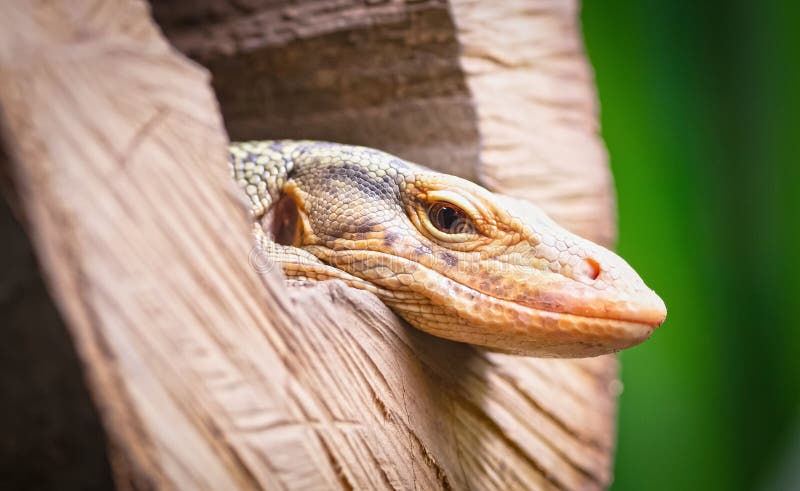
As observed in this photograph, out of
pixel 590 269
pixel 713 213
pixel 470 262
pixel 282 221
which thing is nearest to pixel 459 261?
pixel 470 262

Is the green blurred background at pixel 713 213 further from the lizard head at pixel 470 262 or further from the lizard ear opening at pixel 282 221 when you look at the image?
the lizard ear opening at pixel 282 221

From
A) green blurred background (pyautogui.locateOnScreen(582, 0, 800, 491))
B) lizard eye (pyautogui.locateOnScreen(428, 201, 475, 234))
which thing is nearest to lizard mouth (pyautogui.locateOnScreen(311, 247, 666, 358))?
lizard eye (pyautogui.locateOnScreen(428, 201, 475, 234))

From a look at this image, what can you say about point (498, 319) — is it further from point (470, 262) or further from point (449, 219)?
point (449, 219)

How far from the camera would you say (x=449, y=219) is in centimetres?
154

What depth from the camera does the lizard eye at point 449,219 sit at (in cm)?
153

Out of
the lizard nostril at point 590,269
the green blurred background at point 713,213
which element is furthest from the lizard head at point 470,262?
the green blurred background at point 713,213

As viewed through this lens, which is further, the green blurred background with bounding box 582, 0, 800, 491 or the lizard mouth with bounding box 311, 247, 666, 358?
the green blurred background with bounding box 582, 0, 800, 491

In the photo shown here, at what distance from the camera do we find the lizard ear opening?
1.68m

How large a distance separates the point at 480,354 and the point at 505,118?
2.65ft

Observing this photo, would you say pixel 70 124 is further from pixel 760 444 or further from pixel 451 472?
pixel 760 444

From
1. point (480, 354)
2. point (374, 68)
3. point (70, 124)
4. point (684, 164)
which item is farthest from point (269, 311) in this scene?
point (684, 164)

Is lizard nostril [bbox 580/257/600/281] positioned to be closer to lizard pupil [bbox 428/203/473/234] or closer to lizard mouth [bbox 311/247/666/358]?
lizard mouth [bbox 311/247/666/358]

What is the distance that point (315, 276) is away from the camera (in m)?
1.51

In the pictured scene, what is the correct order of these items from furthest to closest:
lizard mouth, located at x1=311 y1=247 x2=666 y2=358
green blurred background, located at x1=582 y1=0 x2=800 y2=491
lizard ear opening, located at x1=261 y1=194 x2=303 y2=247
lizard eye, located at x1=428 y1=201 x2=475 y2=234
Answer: green blurred background, located at x1=582 y1=0 x2=800 y2=491 < lizard ear opening, located at x1=261 y1=194 x2=303 y2=247 < lizard eye, located at x1=428 y1=201 x2=475 y2=234 < lizard mouth, located at x1=311 y1=247 x2=666 y2=358
